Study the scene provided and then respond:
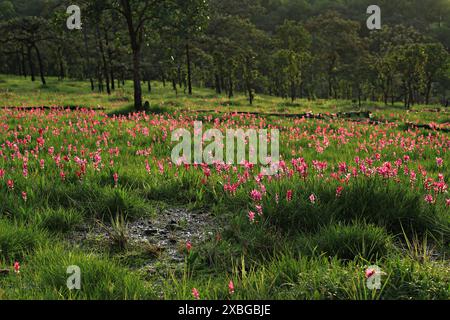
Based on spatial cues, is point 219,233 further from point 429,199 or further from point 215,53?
point 215,53

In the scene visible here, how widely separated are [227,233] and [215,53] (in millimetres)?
59975

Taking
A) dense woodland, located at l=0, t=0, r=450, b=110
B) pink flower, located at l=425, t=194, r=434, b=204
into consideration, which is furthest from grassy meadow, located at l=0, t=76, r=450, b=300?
dense woodland, located at l=0, t=0, r=450, b=110

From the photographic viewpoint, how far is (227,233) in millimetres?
4992

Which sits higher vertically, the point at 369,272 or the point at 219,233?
the point at 369,272

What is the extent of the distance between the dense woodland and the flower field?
14.6 m

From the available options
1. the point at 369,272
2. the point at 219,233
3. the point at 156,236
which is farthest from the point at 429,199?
the point at 156,236

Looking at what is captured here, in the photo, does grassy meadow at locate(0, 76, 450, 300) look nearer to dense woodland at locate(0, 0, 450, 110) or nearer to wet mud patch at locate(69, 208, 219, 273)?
wet mud patch at locate(69, 208, 219, 273)

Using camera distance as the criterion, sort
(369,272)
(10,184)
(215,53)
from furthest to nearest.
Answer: (215,53) → (10,184) → (369,272)

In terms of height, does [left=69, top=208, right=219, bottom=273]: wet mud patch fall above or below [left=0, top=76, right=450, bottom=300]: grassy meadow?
below

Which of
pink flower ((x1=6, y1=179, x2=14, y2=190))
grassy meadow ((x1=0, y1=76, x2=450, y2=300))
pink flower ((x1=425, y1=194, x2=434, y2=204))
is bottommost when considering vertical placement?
grassy meadow ((x1=0, y1=76, x2=450, y2=300))

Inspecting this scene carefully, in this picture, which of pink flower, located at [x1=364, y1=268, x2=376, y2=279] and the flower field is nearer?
pink flower, located at [x1=364, y1=268, x2=376, y2=279]

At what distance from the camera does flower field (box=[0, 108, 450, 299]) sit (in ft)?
11.3

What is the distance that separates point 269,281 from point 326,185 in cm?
242

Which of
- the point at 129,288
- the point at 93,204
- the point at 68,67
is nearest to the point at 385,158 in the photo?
the point at 93,204
